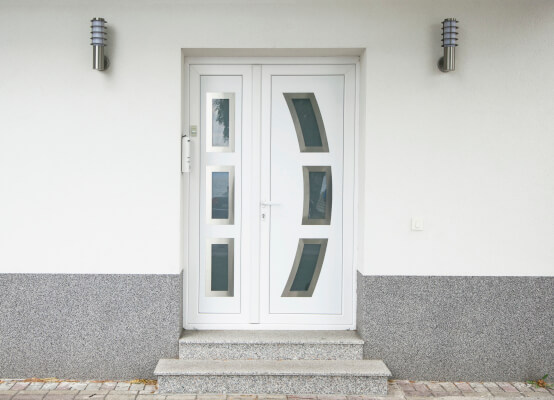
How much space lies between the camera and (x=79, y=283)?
4289 mm

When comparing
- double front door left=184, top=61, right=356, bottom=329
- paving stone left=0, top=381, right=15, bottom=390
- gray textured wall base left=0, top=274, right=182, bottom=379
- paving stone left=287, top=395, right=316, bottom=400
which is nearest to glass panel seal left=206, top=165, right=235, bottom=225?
double front door left=184, top=61, right=356, bottom=329

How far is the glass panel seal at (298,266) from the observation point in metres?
4.60

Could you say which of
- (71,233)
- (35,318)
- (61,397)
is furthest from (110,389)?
(71,233)

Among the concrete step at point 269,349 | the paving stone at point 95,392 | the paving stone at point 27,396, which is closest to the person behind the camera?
the paving stone at point 27,396

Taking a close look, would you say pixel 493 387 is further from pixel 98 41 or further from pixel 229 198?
pixel 98 41

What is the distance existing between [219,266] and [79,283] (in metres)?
1.14

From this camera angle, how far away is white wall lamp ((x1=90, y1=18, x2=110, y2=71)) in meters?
4.09

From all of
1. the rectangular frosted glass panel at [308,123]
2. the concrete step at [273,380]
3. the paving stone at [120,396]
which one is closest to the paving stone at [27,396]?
the paving stone at [120,396]

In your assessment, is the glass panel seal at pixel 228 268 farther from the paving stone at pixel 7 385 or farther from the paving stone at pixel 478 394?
the paving stone at pixel 478 394

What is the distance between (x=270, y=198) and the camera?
4582mm

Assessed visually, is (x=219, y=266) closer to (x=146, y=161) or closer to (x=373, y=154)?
(x=146, y=161)

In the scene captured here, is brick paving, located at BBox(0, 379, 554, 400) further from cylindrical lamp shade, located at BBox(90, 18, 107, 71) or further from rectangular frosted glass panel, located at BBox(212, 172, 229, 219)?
cylindrical lamp shade, located at BBox(90, 18, 107, 71)

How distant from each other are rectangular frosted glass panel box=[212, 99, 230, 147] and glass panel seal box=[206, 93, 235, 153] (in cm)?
2

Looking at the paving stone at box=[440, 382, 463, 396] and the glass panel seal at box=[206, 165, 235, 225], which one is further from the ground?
the glass panel seal at box=[206, 165, 235, 225]
